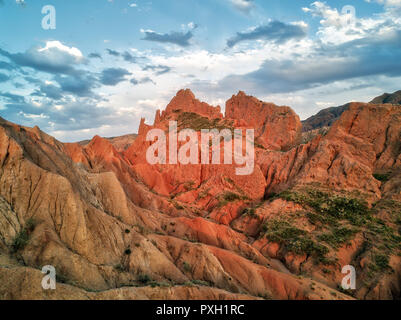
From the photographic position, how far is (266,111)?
292 ft

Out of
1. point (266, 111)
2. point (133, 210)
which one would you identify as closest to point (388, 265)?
point (133, 210)

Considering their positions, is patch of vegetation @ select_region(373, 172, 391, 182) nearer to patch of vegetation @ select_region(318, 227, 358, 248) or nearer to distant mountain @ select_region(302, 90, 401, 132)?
patch of vegetation @ select_region(318, 227, 358, 248)

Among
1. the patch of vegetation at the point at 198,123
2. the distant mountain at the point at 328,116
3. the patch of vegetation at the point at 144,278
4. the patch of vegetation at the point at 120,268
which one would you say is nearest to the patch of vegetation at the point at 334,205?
the patch of vegetation at the point at 144,278

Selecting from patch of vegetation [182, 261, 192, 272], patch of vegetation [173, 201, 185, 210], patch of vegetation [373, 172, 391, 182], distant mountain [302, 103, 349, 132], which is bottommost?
patch of vegetation [182, 261, 192, 272]

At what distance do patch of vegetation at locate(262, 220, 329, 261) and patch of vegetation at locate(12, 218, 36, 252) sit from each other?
108 feet

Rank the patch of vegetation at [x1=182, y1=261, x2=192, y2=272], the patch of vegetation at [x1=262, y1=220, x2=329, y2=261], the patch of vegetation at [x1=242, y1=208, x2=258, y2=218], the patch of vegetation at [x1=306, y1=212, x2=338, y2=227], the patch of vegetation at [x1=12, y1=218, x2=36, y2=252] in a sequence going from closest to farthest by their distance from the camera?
1. the patch of vegetation at [x1=12, y1=218, x2=36, y2=252]
2. the patch of vegetation at [x1=182, y1=261, x2=192, y2=272]
3. the patch of vegetation at [x1=262, y1=220, x2=329, y2=261]
4. the patch of vegetation at [x1=306, y1=212, x2=338, y2=227]
5. the patch of vegetation at [x1=242, y1=208, x2=258, y2=218]

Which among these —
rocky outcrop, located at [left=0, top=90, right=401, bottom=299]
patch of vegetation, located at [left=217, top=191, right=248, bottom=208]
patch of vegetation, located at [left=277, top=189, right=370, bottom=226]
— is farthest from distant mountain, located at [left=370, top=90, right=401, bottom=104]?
patch of vegetation, located at [left=217, top=191, right=248, bottom=208]

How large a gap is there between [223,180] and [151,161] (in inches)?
905

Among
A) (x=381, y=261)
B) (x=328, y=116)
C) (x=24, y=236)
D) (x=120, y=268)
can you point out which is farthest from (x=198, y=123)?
(x=328, y=116)

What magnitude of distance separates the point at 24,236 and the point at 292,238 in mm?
34544

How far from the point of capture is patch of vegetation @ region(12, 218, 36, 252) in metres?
17.4

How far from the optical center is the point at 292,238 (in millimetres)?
41469

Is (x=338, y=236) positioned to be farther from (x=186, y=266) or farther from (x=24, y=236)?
(x=24, y=236)
